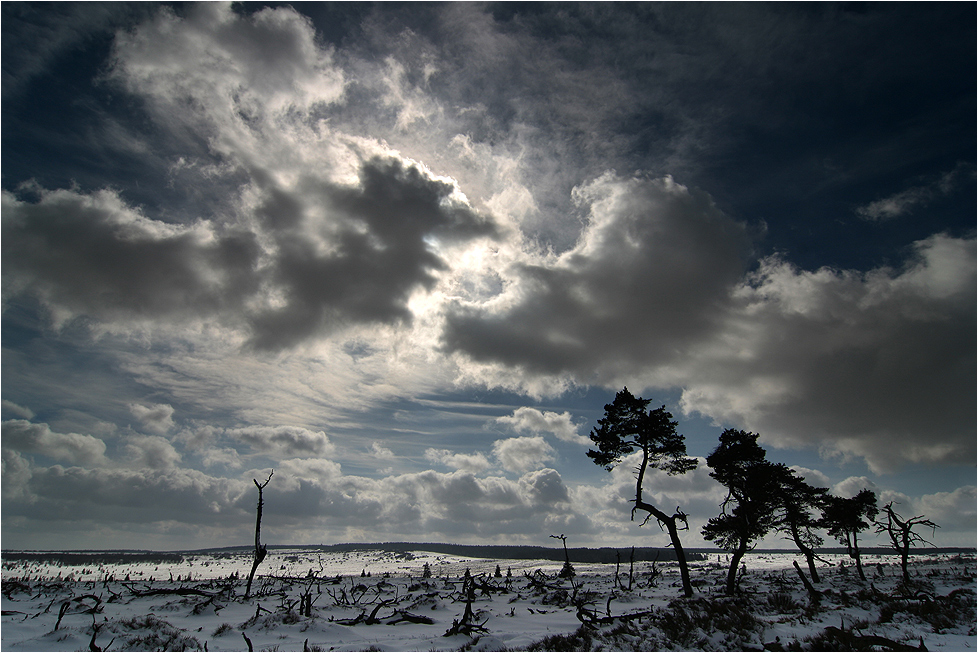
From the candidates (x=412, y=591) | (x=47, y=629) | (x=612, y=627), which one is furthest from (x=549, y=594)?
(x=47, y=629)

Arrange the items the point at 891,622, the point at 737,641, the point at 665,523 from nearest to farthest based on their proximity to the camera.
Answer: the point at 737,641, the point at 891,622, the point at 665,523

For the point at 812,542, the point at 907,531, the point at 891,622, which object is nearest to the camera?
the point at 891,622

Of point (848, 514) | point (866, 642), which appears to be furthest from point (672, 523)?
point (848, 514)

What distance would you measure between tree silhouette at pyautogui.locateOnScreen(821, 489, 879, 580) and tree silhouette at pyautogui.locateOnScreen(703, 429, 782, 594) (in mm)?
Result: 12174

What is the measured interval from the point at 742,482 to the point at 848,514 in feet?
66.2

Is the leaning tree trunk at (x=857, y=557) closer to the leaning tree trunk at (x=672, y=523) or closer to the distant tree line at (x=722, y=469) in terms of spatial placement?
the distant tree line at (x=722, y=469)

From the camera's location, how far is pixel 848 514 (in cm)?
3588

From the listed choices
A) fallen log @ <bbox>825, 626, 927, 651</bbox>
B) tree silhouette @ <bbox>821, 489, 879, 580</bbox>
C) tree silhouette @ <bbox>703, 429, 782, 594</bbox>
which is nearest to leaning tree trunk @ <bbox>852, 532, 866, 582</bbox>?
tree silhouette @ <bbox>821, 489, 879, 580</bbox>

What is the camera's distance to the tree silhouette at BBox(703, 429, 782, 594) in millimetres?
24359

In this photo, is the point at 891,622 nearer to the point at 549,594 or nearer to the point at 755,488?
the point at 755,488

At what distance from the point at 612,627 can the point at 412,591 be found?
2284 centimetres

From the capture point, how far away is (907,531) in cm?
2700

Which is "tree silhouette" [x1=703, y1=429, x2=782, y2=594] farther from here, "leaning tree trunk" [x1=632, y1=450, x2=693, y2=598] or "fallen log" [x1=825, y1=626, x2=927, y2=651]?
"fallen log" [x1=825, y1=626, x2=927, y2=651]

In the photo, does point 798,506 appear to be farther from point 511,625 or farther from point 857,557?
point 511,625
